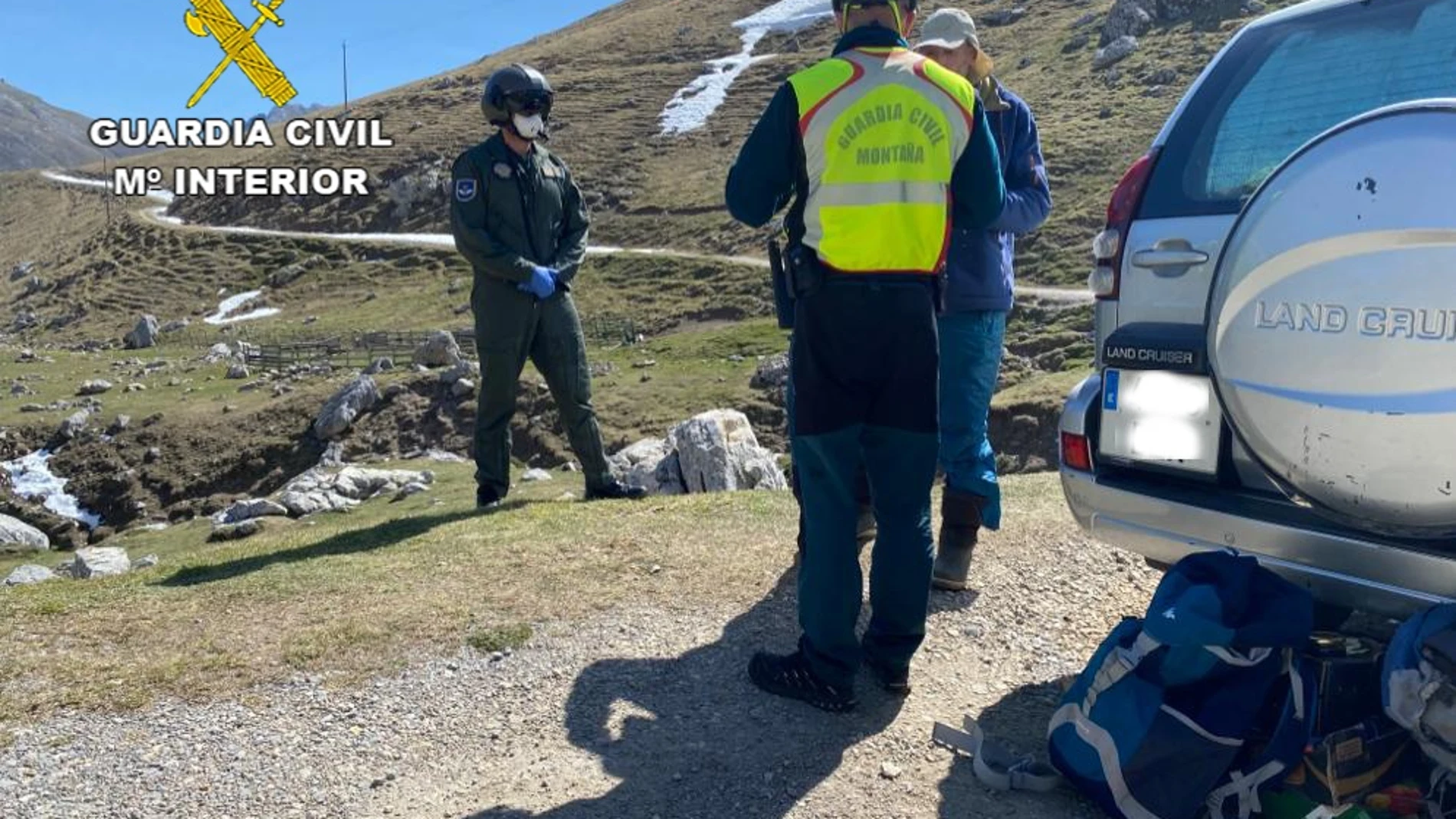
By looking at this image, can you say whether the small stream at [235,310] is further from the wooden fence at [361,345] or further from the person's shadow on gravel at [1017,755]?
the person's shadow on gravel at [1017,755]

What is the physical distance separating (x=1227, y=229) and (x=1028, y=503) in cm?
350

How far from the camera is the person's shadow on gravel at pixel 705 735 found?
11.2ft

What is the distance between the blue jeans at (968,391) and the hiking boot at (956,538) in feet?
0.17

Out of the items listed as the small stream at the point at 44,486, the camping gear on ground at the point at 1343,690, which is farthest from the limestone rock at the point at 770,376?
the camping gear on ground at the point at 1343,690

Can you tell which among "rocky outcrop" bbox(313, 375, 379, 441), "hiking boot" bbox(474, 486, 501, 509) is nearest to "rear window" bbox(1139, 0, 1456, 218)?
"hiking boot" bbox(474, 486, 501, 509)

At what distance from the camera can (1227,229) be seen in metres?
3.47

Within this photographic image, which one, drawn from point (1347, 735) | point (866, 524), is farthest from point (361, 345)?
point (1347, 735)

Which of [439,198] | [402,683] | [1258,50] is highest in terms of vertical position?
[439,198]

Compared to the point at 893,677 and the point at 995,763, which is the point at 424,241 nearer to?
the point at 893,677

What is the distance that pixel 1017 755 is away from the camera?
3770mm

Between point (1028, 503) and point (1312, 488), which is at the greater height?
point (1312, 488)

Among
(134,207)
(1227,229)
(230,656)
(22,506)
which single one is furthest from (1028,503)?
(134,207)

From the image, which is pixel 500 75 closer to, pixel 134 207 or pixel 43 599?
pixel 43 599

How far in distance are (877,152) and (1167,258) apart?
39.1 inches
